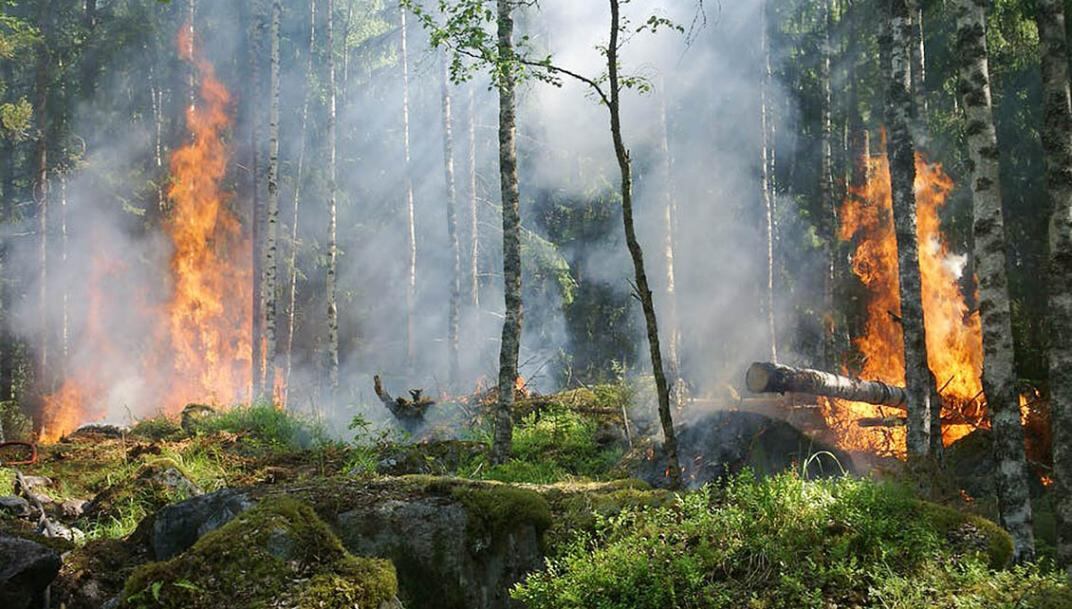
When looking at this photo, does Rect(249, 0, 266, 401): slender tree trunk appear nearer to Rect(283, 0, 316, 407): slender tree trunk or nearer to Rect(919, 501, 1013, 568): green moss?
Rect(283, 0, 316, 407): slender tree trunk

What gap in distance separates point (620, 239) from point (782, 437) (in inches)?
781

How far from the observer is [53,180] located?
982 inches

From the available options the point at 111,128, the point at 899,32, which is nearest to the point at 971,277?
the point at 899,32

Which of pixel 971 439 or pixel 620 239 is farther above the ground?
pixel 620 239

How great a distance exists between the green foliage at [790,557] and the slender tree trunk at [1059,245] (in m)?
2.83

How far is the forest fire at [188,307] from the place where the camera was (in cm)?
2622

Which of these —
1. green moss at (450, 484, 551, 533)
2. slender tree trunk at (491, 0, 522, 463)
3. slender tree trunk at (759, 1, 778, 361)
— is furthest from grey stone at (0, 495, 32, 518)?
slender tree trunk at (759, 1, 778, 361)

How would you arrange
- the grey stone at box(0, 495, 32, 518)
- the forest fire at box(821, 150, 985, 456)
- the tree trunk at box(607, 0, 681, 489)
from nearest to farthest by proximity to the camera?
1. the tree trunk at box(607, 0, 681, 489)
2. the grey stone at box(0, 495, 32, 518)
3. the forest fire at box(821, 150, 985, 456)

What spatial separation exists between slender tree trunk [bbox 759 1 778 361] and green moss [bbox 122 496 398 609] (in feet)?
71.5

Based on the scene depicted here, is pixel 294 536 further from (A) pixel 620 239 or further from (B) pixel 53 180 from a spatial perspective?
(A) pixel 620 239

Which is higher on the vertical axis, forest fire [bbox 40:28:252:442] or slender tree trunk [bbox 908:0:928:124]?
slender tree trunk [bbox 908:0:928:124]

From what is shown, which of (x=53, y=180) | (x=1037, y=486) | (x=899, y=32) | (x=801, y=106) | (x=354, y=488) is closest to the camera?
(x=354, y=488)

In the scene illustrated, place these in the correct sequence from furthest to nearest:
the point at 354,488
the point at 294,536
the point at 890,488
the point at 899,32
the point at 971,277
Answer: the point at 971,277 → the point at 899,32 → the point at 354,488 → the point at 890,488 → the point at 294,536

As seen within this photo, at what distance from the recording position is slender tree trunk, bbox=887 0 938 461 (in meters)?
10.4
